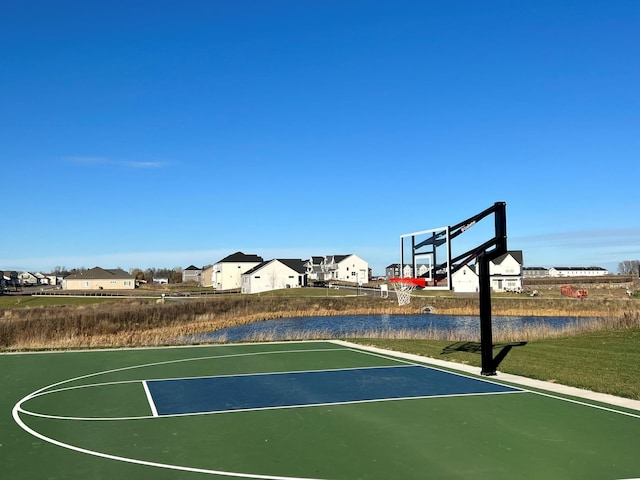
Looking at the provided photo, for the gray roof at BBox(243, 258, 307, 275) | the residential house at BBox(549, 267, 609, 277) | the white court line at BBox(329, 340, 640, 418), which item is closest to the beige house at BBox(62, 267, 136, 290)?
the gray roof at BBox(243, 258, 307, 275)

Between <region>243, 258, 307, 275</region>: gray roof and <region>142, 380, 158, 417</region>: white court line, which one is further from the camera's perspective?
<region>243, 258, 307, 275</region>: gray roof

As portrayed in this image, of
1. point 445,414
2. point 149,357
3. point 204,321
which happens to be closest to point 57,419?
point 445,414

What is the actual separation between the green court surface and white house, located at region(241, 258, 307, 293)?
6047 centimetres

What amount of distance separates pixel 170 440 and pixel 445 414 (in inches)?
186

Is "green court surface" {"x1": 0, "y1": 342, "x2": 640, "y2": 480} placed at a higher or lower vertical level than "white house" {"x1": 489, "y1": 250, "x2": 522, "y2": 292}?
lower

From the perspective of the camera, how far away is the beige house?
300ft

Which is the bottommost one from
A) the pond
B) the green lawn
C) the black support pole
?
the pond

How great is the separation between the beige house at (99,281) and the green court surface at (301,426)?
265 feet

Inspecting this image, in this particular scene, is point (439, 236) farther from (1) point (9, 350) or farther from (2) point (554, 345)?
(1) point (9, 350)

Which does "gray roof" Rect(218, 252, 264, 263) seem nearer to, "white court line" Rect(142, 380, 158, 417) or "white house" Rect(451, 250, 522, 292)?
"white house" Rect(451, 250, 522, 292)

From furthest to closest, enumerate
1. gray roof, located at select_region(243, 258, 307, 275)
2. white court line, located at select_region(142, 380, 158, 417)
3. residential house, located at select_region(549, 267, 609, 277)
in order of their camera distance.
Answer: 1. residential house, located at select_region(549, 267, 609, 277)
2. gray roof, located at select_region(243, 258, 307, 275)
3. white court line, located at select_region(142, 380, 158, 417)

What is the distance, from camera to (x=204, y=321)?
4147 centimetres

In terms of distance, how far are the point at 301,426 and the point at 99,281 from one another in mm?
89893

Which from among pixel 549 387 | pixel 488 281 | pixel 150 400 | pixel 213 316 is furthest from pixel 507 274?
pixel 150 400
